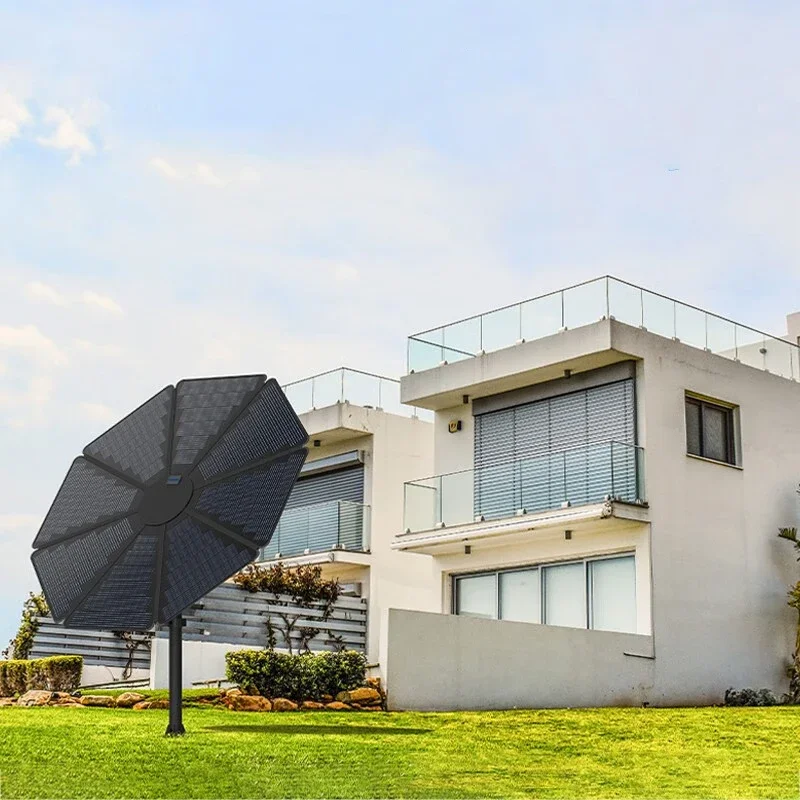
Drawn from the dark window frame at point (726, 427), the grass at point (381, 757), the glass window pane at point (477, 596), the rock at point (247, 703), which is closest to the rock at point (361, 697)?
the rock at point (247, 703)

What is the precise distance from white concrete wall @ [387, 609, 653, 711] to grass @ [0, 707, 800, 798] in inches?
105

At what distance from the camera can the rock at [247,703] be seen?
17828mm

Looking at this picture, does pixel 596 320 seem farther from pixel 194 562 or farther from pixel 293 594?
pixel 194 562

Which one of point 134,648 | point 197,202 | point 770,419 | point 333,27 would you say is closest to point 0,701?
point 134,648

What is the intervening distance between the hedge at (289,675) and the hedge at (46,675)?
16.9 ft

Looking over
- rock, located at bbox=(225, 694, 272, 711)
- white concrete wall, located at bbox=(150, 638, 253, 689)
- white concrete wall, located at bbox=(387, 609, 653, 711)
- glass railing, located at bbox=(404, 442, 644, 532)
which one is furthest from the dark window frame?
rock, located at bbox=(225, 694, 272, 711)

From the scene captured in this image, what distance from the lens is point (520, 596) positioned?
26.3 m

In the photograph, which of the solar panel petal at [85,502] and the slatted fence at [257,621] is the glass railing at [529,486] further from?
the solar panel petal at [85,502]

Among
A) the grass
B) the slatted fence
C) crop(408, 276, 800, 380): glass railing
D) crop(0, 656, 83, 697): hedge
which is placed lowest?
the grass

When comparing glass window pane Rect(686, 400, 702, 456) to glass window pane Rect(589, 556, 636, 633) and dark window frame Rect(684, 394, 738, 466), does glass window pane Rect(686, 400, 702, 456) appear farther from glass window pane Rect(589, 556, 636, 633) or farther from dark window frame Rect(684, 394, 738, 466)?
glass window pane Rect(589, 556, 636, 633)

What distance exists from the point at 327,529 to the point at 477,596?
629 cm

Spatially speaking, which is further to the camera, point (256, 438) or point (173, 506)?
point (256, 438)

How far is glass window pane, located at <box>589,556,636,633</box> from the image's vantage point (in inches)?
956

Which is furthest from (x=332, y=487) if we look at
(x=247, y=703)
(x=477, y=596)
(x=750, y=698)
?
(x=247, y=703)
